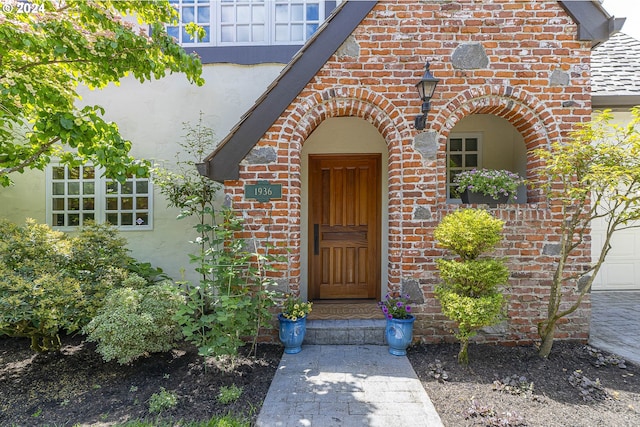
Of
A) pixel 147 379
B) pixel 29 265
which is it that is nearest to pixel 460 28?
pixel 147 379

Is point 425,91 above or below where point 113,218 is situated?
above

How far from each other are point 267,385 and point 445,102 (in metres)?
3.82

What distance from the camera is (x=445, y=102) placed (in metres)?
4.02

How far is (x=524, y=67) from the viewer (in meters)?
3.97

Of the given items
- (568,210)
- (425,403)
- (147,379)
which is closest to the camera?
(425,403)

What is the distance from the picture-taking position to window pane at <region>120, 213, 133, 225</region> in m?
5.33

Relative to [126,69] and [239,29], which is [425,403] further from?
[239,29]

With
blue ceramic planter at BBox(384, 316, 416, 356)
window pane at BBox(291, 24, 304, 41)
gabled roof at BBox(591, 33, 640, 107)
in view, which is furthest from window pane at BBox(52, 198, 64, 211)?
gabled roof at BBox(591, 33, 640, 107)

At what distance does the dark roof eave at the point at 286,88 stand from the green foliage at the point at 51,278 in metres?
1.75

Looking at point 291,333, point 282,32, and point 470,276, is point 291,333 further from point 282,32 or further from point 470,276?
point 282,32

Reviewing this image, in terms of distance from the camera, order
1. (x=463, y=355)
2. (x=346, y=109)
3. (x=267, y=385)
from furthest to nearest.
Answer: (x=346, y=109), (x=463, y=355), (x=267, y=385)

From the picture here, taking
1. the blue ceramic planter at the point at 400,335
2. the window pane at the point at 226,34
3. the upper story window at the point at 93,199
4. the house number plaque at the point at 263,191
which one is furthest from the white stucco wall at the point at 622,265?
the upper story window at the point at 93,199

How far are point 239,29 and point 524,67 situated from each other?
13.9ft

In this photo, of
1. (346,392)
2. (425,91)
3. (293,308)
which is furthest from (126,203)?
(425,91)
